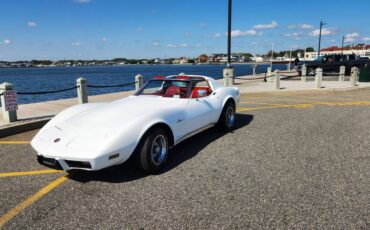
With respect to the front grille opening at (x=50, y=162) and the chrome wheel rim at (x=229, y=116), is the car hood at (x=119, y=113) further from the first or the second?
the chrome wheel rim at (x=229, y=116)

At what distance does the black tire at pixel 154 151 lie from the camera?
163 inches

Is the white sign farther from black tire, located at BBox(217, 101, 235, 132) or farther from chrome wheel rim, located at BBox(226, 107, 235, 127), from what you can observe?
chrome wheel rim, located at BBox(226, 107, 235, 127)

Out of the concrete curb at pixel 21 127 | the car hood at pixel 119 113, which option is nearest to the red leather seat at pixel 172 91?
the car hood at pixel 119 113

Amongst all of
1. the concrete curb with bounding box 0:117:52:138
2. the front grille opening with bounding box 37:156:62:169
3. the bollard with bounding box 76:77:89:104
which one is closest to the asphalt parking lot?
the front grille opening with bounding box 37:156:62:169

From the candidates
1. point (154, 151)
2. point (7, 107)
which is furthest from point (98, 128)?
point (7, 107)

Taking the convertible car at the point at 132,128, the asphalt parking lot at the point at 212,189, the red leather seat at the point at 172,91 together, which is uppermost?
the red leather seat at the point at 172,91

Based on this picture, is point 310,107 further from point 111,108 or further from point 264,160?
point 111,108

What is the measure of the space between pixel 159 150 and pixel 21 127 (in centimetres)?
450

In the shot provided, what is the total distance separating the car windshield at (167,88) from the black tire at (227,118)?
4.04 feet

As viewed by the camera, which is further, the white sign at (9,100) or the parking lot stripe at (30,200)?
the white sign at (9,100)

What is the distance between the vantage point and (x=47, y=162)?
3.94 metres

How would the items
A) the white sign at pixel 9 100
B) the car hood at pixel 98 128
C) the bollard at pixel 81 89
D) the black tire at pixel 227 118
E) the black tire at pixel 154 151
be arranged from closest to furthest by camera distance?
the car hood at pixel 98 128 < the black tire at pixel 154 151 < the black tire at pixel 227 118 < the white sign at pixel 9 100 < the bollard at pixel 81 89

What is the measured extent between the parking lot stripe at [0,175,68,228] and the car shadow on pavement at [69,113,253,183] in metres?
0.20

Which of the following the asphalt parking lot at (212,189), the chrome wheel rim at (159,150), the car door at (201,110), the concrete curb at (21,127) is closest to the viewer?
the asphalt parking lot at (212,189)
